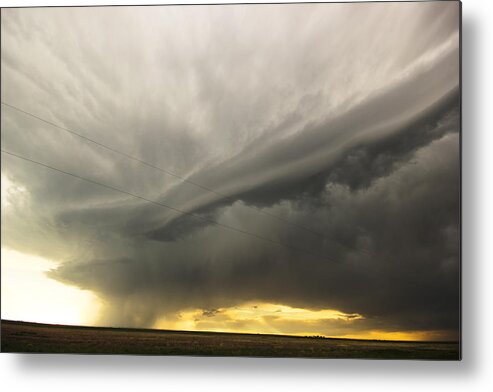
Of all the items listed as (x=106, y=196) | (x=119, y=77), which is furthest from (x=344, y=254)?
(x=119, y=77)

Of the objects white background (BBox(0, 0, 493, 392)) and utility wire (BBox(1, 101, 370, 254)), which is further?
utility wire (BBox(1, 101, 370, 254))

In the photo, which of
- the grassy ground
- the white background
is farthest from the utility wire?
the white background

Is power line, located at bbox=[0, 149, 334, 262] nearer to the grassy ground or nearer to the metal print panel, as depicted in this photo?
the metal print panel

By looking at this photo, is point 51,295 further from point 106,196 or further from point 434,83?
point 434,83

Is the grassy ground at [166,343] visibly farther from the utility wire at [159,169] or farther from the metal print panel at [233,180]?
the utility wire at [159,169]

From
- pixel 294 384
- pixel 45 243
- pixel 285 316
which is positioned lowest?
pixel 294 384

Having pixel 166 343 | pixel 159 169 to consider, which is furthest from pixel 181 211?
pixel 166 343
